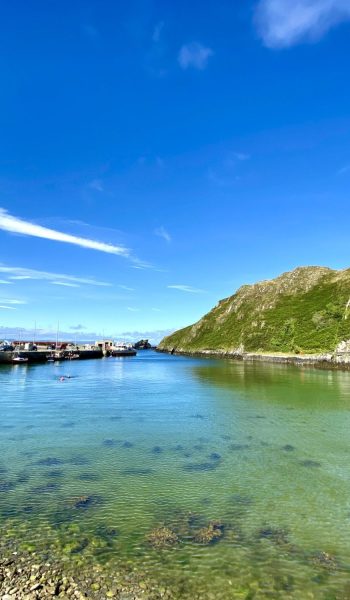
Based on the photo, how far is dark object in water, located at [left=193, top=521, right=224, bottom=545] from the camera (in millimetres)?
19281

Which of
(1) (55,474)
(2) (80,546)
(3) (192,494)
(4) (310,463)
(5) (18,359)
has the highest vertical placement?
(5) (18,359)

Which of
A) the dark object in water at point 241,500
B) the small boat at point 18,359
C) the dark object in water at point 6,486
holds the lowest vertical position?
the dark object in water at point 241,500

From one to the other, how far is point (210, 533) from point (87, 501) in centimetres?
838

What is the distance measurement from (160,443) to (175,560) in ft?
74.9

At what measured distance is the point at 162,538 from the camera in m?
19.5

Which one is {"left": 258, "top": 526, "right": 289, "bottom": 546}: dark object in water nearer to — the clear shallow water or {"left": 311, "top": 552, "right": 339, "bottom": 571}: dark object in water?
the clear shallow water

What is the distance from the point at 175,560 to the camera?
57.2ft

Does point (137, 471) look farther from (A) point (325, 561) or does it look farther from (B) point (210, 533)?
(A) point (325, 561)

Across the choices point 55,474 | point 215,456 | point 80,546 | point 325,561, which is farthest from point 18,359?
point 325,561

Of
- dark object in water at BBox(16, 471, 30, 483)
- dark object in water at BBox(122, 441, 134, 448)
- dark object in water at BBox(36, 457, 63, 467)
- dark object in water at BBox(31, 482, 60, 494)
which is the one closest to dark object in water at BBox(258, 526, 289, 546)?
dark object in water at BBox(31, 482, 60, 494)

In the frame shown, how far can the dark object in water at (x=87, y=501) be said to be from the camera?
23.6m

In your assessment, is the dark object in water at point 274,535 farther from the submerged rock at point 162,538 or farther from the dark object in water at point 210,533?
the submerged rock at point 162,538

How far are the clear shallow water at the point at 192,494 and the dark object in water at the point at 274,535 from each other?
58 millimetres

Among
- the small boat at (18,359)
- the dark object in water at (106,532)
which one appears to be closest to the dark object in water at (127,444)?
the dark object in water at (106,532)
